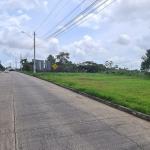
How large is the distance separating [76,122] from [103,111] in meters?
3.25

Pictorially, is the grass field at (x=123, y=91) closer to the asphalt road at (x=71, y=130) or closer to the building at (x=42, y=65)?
the asphalt road at (x=71, y=130)

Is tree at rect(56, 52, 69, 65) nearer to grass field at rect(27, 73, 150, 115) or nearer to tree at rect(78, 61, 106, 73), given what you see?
tree at rect(78, 61, 106, 73)

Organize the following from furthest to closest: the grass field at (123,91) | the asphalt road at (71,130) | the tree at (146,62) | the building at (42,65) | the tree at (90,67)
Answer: the tree at (90,67) → the building at (42,65) → the tree at (146,62) → the grass field at (123,91) → the asphalt road at (71,130)

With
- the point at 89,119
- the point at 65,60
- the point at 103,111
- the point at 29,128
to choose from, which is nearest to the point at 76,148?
the point at 29,128

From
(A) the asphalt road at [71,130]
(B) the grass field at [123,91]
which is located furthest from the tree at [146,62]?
(A) the asphalt road at [71,130]

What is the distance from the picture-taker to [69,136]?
34.0 feet

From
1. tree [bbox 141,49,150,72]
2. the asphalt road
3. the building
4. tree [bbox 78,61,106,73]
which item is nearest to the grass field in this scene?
the asphalt road

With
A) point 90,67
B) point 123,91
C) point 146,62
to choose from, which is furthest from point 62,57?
point 123,91

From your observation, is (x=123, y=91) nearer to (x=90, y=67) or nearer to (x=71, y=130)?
(x=71, y=130)

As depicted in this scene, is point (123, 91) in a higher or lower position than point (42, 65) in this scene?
lower

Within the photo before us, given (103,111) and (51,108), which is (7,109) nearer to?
(51,108)

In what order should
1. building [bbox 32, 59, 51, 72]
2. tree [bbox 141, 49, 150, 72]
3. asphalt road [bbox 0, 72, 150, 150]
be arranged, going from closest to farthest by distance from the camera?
1. asphalt road [bbox 0, 72, 150, 150]
2. tree [bbox 141, 49, 150, 72]
3. building [bbox 32, 59, 51, 72]

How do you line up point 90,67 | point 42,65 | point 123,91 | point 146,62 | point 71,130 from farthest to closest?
point 90,67 < point 42,65 < point 146,62 < point 123,91 < point 71,130

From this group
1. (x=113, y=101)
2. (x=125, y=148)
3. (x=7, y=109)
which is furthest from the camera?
(x=113, y=101)
